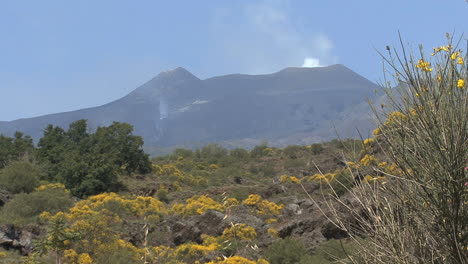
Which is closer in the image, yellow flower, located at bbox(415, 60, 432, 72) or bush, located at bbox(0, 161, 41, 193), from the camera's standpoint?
yellow flower, located at bbox(415, 60, 432, 72)

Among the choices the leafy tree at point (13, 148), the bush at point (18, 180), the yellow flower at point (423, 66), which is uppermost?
the yellow flower at point (423, 66)

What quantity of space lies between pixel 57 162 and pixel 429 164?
40.5 meters

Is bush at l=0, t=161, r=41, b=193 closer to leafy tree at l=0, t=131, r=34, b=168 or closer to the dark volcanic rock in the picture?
leafy tree at l=0, t=131, r=34, b=168

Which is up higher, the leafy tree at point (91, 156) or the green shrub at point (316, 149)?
the leafy tree at point (91, 156)

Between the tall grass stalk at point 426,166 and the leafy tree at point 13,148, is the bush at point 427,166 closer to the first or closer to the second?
the tall grass stalk at point 426,166

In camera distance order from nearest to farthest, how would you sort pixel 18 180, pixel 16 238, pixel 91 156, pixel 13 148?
pixel 16 238 → pixel 18 180 → pixel 91 156 → pixel 13 148

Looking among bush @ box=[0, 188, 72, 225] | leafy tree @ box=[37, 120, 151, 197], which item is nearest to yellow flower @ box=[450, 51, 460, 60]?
bush @ box=[0, 188, 72, 225]

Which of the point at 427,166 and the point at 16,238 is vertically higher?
the point at 427,166

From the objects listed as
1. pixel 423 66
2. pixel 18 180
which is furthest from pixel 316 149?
pixel 423 66

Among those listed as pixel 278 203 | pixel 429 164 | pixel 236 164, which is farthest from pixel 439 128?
pixel 236 164

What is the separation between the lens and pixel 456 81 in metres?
4.77

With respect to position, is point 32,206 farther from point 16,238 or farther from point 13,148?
point 13,148

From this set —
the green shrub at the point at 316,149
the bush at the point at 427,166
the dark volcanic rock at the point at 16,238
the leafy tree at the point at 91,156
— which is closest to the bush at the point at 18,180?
the leafy tree at the point at 91,156

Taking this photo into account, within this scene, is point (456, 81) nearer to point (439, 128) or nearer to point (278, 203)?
point (439, 128)
